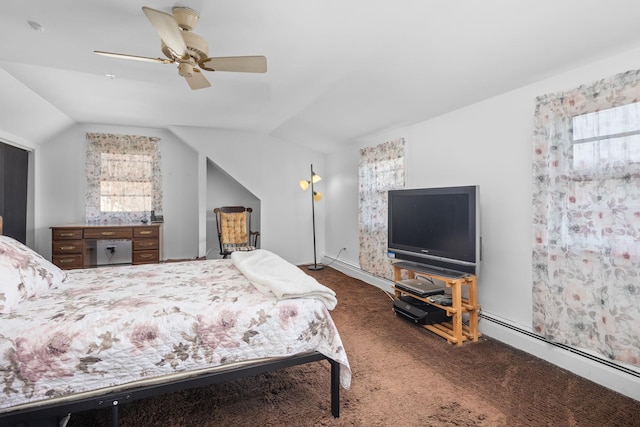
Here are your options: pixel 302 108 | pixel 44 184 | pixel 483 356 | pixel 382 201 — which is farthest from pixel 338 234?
pixel 44 184

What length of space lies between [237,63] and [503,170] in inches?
92.0

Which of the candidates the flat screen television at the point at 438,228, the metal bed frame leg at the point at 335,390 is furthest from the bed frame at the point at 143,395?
the flat screen television at the point at 438,228

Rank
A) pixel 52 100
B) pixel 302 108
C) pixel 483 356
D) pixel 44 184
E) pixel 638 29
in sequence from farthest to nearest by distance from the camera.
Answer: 1. pixel 44 184
2. pixel 302 108
3. pixel 52 100
4. pixel 483 356
5. pixel 638 29

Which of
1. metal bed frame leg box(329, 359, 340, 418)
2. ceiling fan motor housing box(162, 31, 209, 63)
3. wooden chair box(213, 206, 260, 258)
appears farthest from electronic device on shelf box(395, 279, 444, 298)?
wooden chair box(213, 206, 260, 258)

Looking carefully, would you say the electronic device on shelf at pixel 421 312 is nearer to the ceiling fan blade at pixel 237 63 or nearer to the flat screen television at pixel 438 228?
the flat screen television at pixel 438 228

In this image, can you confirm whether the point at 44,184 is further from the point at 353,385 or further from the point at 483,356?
the point at 483,356

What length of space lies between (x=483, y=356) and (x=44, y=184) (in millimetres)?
6106

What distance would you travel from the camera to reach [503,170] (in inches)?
106

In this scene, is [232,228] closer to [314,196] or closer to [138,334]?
[314,196]

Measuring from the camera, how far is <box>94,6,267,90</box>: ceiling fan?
5.61ft

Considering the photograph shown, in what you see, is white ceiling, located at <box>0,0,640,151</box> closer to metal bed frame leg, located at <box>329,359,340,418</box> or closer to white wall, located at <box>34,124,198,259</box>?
white wall, located at <box>34,124,198,259</box>

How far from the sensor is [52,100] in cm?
371

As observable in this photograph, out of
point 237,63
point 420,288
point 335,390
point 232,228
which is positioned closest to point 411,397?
point 335,390

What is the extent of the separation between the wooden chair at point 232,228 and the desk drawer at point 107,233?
4.23ft
